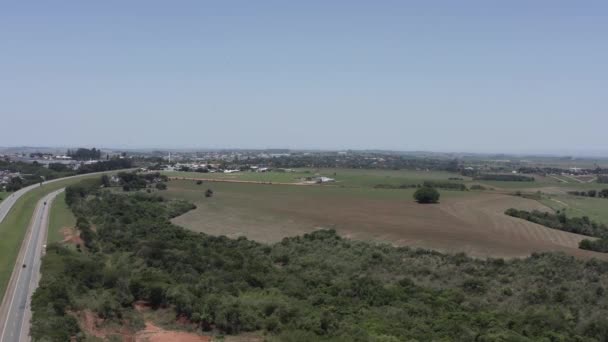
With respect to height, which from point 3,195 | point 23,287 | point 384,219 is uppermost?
point 3,195

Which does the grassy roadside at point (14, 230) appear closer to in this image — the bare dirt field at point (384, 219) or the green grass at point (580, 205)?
the bare dirt field at point (384, 219)

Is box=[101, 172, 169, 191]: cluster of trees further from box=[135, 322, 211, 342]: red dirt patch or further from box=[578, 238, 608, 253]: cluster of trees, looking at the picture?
box=[578, 238, 608, 253]: cluster of trees

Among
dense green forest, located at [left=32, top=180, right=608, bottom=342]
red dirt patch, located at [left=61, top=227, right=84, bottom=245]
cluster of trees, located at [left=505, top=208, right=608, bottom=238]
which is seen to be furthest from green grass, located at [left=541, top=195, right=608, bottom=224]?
red dirt patch, located at [left=61, top=227, right=84, bottom=245]

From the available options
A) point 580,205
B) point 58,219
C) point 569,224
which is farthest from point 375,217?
point 58,219

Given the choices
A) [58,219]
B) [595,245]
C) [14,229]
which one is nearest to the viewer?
[595,245]

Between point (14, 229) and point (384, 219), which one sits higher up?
point (384, 219)

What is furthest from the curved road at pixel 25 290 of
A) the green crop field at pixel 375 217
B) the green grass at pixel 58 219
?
the green crop field at pixel 375 217

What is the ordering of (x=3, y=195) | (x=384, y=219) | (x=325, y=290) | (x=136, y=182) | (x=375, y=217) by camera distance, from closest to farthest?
(x=325, y=290), (x=384, y=219), (x=375, y=217), (x=3, y=195), (x=136, y=182)

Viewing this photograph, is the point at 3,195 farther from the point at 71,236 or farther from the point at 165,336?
the point at 165,336
